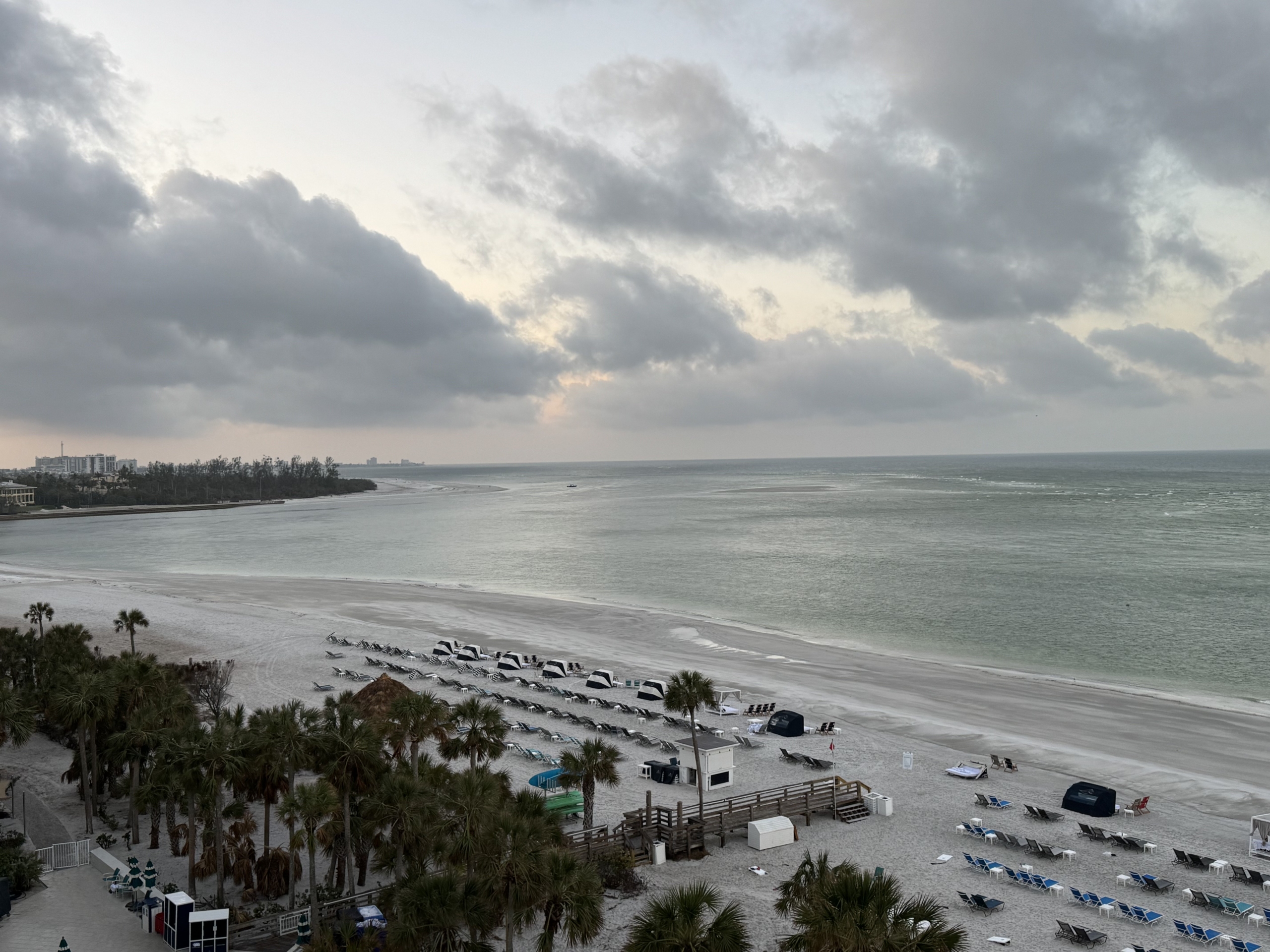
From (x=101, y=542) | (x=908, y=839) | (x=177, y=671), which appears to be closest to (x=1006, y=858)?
(x=908, y=839)

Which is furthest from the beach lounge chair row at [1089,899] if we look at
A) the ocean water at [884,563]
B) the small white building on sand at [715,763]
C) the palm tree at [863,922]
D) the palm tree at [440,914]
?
the ocean water at [884,563]

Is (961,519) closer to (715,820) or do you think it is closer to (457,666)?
(457,666)

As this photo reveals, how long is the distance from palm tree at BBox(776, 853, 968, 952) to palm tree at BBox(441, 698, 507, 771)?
1264 centimetres

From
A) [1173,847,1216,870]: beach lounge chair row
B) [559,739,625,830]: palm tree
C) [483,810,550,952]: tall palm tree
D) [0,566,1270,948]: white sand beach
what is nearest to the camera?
[483,810,550,952]: tall palm tree

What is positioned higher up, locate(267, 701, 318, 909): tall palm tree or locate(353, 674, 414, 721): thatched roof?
locate(267, 701, 318, 909): tall palm tree

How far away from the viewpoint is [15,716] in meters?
27.7

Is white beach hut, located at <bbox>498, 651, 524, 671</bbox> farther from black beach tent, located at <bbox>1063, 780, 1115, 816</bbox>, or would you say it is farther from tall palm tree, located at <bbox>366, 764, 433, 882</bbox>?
black beach tent, located at <bbox>1063, 780, 1115, 816</bbox>

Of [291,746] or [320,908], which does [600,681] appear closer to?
[320,908]

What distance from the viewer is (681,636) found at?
198 ft

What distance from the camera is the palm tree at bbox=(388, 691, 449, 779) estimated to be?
24.1m

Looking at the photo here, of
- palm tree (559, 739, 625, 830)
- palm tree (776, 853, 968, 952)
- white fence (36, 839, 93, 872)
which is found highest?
palm tree (776, 853, 968, 952)

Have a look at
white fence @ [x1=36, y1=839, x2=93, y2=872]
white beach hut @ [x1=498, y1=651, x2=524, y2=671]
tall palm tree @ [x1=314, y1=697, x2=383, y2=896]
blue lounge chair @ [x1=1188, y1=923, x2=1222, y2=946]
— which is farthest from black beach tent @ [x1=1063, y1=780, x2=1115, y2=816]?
white fence @ [x1=36, y1=839, x2=93, y2=872]

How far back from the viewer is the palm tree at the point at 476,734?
24.7m

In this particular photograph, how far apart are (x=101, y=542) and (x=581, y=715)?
129 metres
